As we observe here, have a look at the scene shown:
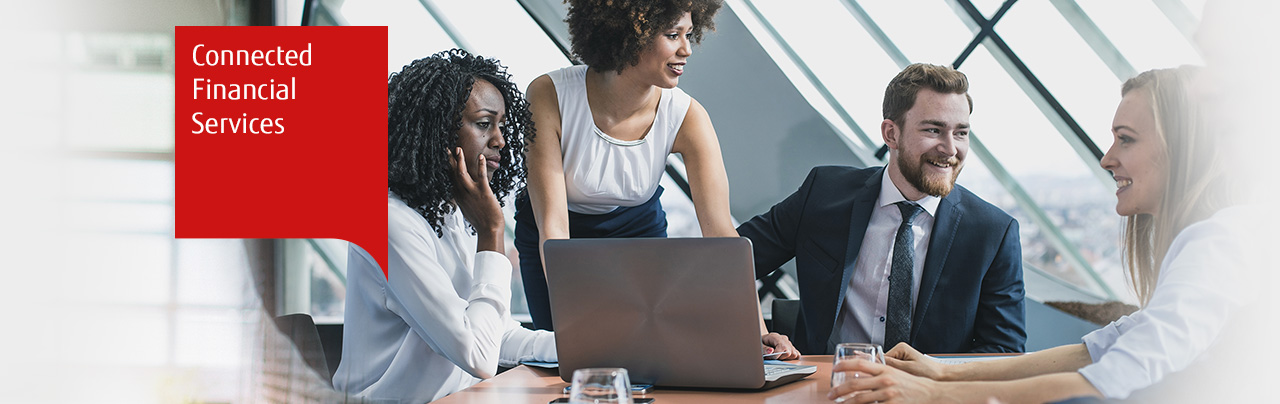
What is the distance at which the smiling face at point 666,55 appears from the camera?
7.53ft

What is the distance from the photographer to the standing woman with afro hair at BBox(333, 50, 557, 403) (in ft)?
5.53

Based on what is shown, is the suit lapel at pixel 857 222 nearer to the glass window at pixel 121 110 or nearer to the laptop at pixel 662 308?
the laptop at pixel 662 308

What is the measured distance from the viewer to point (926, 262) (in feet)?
7.55

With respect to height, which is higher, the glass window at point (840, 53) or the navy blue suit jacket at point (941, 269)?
the glass window at point (840, 53)

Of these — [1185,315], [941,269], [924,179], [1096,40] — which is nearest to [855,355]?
[1185,315]

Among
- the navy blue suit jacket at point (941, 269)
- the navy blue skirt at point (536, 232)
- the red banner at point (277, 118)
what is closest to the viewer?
the navy blue suit jacket at point (941, 269)

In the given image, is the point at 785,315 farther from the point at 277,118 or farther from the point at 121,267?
the point at 121,267

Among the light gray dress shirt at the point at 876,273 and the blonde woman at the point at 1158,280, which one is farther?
the light gray dress shirt at the point at 876,273

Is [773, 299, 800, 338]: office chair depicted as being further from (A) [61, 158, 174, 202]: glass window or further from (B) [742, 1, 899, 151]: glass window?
(A) [61, 158, 174, 202]: glass window

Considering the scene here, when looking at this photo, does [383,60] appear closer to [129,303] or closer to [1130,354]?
[129,303]

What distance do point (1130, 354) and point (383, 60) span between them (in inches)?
141

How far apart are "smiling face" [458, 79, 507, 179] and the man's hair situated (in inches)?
47.3

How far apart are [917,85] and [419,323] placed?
1547mm

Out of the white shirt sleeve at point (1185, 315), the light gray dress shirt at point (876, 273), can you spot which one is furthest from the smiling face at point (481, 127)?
the white shirt sleeve at point (1185, 315)
